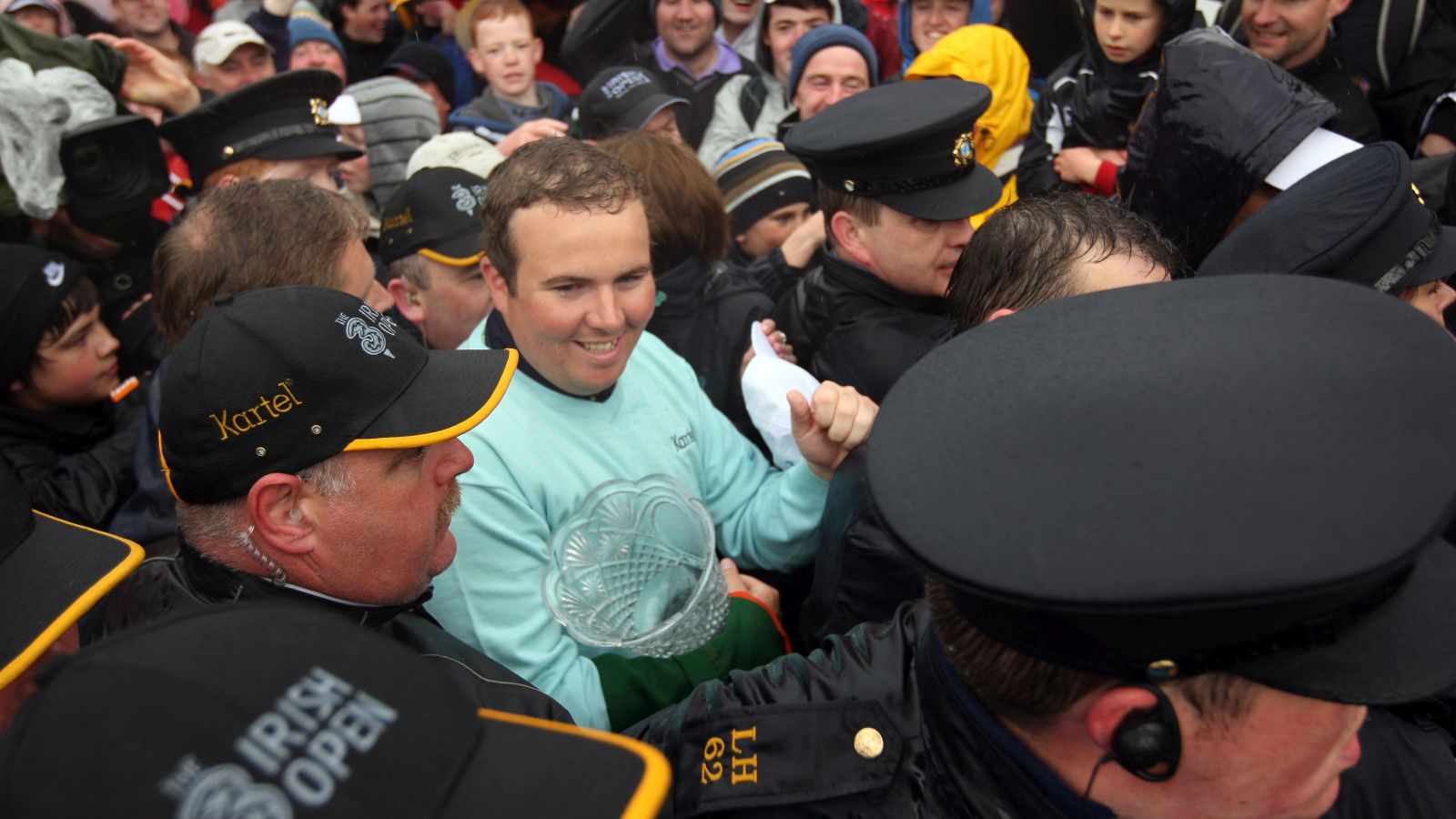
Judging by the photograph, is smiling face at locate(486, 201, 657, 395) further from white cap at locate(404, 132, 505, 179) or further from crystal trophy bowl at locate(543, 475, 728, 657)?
white cap at locate(404, 132, 505, 179)

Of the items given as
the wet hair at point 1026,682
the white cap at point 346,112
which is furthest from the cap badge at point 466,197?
the wet hair at point 1026,682

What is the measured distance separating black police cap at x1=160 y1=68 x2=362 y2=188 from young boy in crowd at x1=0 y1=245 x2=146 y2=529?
2.57ft

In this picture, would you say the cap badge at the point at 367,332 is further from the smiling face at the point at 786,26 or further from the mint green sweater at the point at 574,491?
the smiling face at the point at 786,26

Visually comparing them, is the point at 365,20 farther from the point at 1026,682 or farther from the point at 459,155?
the point at 1026,682

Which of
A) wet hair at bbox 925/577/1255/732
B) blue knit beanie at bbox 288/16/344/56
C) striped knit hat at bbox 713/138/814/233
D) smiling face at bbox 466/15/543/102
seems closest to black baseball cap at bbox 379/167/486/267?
striped knit hat at bbox 713/138/814/233

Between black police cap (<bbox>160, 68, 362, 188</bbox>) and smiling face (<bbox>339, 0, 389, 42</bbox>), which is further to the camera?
smiling face (<bbox>339, 0, 389, 42</bbox>)

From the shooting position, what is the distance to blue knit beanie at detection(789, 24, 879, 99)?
4.57 m

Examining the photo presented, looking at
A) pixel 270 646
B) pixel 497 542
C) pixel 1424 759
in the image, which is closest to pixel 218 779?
pixel 270 646

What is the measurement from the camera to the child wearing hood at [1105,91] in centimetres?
370

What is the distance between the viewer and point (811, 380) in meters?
2.57

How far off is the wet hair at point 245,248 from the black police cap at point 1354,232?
7.18 feet

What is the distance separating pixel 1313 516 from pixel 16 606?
68.4 inches

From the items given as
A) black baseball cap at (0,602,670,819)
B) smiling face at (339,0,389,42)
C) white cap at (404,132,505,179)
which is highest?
black baseball cap at (0,602,670,819)

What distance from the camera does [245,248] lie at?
2512 millimetres
